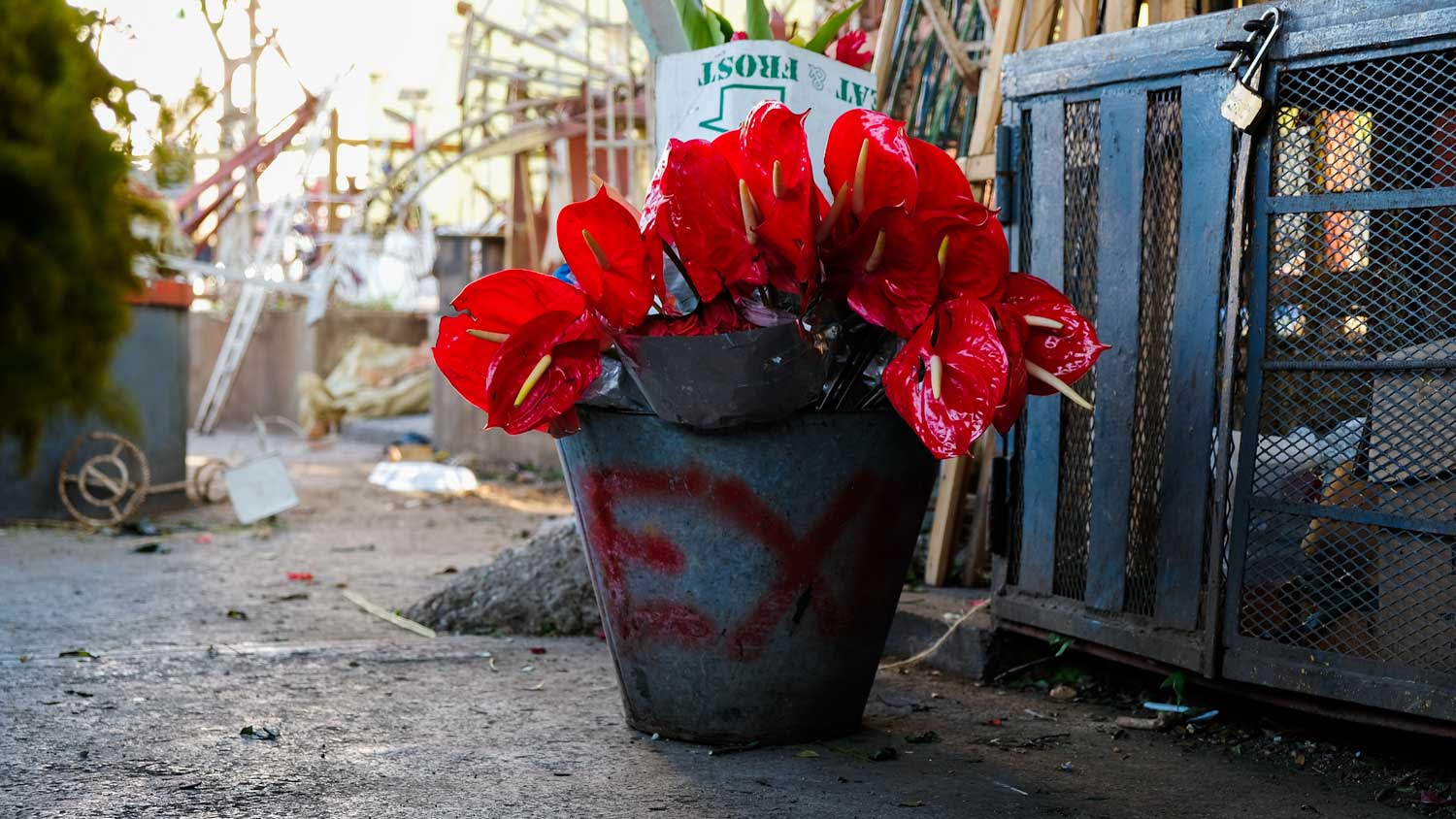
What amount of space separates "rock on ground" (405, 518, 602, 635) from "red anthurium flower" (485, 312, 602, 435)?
1.37m

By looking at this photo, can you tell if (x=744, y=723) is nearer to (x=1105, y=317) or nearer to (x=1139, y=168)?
(x=1105, y=317)

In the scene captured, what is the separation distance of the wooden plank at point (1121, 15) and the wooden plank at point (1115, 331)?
21.8 inches

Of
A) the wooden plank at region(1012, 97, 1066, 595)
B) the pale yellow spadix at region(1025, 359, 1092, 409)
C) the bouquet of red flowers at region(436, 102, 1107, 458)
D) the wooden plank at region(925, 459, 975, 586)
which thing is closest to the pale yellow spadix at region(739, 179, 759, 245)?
the bouquet of red flowers at region(436, 102, 1107, 458)

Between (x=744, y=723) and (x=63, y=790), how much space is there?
45.2 inches

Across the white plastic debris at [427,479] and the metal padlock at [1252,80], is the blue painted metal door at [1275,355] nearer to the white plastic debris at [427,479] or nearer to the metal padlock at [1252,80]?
the metal padlock at [1252,80]

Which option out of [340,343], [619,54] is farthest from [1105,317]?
[340,343]

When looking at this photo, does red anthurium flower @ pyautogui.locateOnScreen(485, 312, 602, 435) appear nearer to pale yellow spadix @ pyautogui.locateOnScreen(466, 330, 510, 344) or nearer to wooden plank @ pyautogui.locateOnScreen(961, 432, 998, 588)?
pale yellow spadix @ pyautogui.locateOnScreen(466, 330, 510, 344)

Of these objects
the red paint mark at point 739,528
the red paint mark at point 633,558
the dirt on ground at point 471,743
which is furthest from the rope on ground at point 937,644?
the red paint mark at point 633,558

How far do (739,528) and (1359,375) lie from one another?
1.16 meters

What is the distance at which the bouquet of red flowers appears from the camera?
2.12 m

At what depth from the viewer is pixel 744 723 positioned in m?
2.38

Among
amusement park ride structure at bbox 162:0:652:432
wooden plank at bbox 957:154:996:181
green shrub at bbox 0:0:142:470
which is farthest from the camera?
amusement park ride structure at bbox 162:0:652:432

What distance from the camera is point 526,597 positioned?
3.56 meters

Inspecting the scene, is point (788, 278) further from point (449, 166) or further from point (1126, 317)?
point (449, 166)
